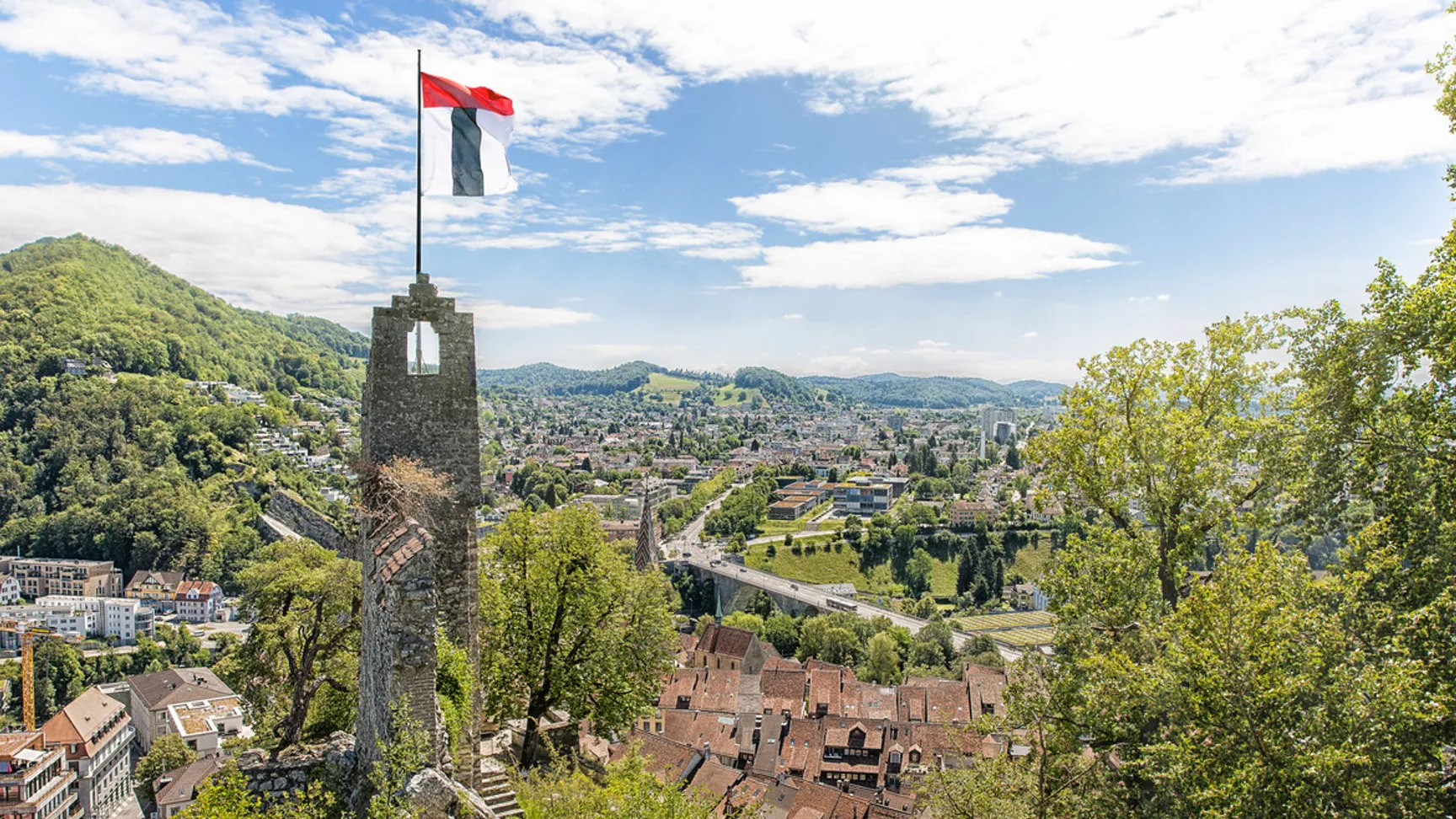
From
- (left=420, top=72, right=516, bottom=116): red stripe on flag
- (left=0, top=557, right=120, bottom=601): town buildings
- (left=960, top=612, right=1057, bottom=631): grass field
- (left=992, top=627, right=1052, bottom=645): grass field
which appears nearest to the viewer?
(left=420, top=72, right=516, bottom=116): red stripe on flag

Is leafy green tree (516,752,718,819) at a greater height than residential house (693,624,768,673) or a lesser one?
greater

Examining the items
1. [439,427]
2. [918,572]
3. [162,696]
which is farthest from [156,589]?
[439,427]

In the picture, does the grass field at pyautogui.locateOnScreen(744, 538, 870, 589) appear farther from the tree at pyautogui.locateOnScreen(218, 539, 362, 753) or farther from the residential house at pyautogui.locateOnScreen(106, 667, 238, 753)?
the tree at pyautogui.locateOnScreen(218, 539, 362, 753)

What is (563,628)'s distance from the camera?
50.9 ft

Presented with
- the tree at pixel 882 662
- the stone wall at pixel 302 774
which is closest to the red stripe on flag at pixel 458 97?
the stone wall at pixel 302 774

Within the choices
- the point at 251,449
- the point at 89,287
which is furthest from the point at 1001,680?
the point at 89,287

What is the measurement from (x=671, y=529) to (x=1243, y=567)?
383 feet

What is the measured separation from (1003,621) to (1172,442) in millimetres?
73689

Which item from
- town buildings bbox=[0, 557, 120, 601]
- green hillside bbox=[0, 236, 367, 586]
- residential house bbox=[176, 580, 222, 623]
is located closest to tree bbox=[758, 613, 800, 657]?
green hillside bbox=[0, 236, 367, 586]

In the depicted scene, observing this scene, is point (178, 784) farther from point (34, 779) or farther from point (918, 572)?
point (918, 572)

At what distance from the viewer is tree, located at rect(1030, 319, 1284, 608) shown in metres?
10.7

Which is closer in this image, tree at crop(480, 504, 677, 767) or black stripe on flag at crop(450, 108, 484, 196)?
black stripe on flag at crop(450, 108, 484, 196)

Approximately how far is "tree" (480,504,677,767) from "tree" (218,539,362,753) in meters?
2.16

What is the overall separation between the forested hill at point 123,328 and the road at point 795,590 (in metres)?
57.6
